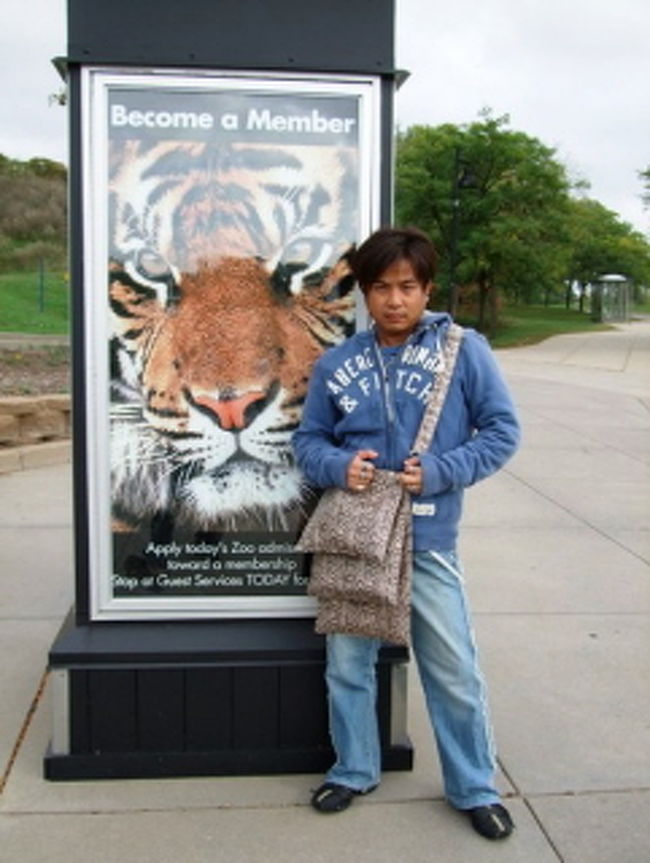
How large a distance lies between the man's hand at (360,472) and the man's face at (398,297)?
0.38 metres

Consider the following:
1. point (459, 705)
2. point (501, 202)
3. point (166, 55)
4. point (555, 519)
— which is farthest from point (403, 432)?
point (501, 202)

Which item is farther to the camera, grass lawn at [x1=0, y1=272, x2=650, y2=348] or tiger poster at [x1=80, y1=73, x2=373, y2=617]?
grass lawn at [x1=0, y1=272, x2=650, y2=348]

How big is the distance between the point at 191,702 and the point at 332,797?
516 millimetres

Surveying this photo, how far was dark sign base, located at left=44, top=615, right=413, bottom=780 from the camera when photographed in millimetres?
2994

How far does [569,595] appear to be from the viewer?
5.04 metres

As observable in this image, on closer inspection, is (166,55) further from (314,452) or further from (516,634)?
(516,634)

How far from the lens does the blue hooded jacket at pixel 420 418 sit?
2672 mm

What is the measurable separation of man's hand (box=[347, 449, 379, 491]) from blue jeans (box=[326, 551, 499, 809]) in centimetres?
27

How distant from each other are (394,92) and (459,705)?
1831 mm

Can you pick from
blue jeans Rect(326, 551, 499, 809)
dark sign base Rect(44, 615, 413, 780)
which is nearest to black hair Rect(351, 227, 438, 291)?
blue jeans Rect(326, 551, 499, 809)

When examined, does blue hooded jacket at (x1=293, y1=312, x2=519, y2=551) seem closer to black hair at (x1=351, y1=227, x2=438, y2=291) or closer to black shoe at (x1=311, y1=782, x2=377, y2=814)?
black hair at (x1=351, y1=227, x2=438, y2=291)

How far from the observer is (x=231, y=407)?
10.1ft

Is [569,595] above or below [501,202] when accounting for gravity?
below

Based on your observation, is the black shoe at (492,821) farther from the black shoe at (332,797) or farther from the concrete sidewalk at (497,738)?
the black shoe at (332,797)
